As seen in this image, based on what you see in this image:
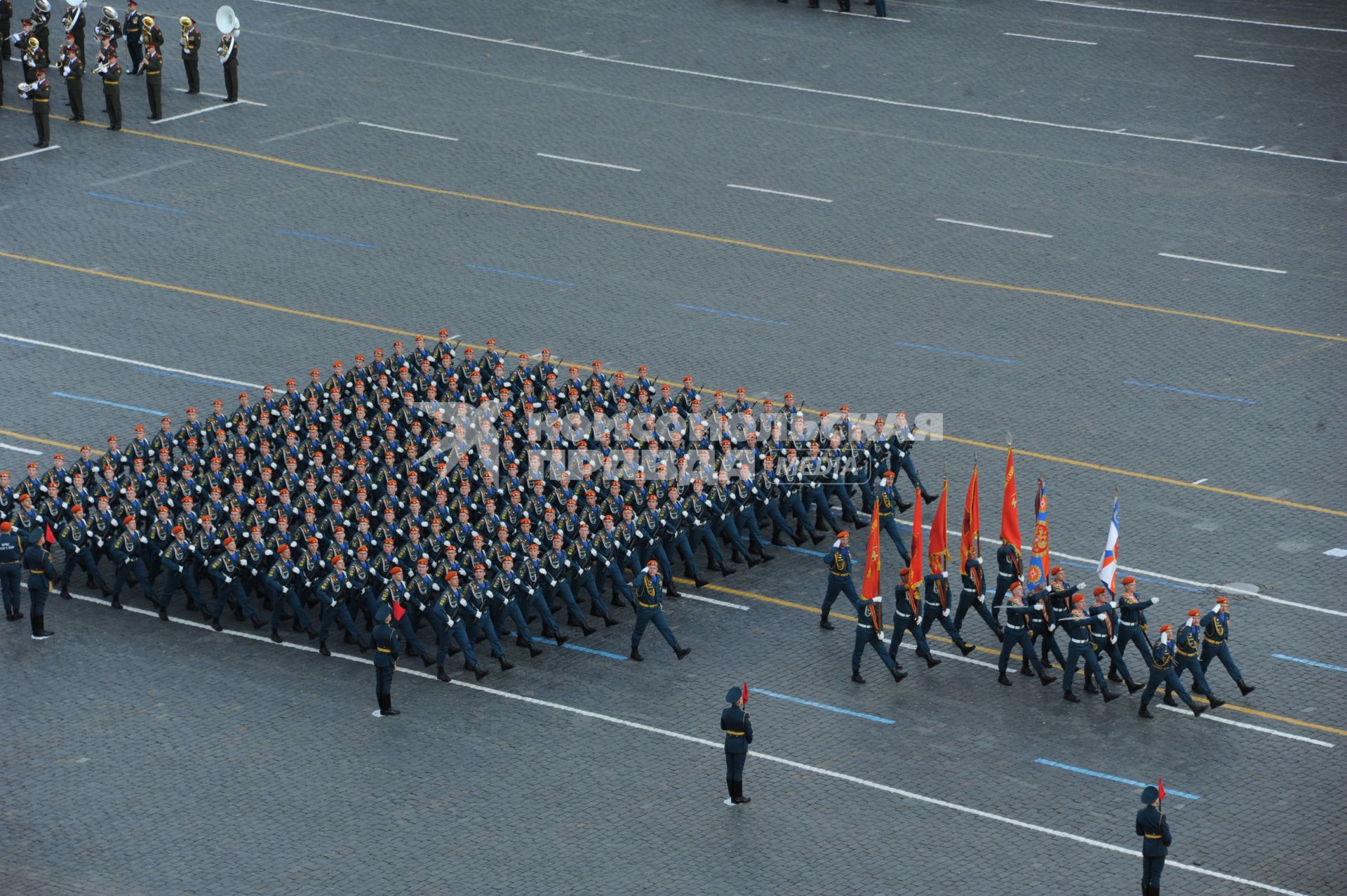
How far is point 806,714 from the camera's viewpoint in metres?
27.2

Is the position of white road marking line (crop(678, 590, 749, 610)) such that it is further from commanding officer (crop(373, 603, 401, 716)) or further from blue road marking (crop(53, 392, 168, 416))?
blue road marking (crop(53, 392, 168, 416))

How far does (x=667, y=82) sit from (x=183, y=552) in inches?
1032

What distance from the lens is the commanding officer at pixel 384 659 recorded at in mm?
26812

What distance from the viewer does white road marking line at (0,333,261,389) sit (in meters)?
37.7

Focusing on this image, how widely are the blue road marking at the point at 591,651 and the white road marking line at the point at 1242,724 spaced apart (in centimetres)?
758

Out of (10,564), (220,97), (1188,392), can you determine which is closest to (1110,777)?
(1188,392)

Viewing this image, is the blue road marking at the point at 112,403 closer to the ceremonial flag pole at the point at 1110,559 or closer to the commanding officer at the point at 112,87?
the commanding officer at the point at 112,87

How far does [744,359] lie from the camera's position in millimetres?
38531

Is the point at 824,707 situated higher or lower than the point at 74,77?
lower

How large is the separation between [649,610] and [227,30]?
27.3m

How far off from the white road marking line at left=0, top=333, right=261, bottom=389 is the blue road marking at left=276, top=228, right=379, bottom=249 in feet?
20.9

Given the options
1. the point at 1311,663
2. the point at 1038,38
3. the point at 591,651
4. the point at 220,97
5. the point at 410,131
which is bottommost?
the point at 591,651

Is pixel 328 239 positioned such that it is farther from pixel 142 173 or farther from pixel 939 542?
pixel 939 542

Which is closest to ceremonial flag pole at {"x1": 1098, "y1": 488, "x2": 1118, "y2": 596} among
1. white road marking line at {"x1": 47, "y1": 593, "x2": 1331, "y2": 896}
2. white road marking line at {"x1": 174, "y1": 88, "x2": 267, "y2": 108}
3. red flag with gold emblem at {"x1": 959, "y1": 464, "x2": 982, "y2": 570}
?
red flag with gold emblem at {"x1": 959, "y1": 464, "x2": 982, "y2": 570}
